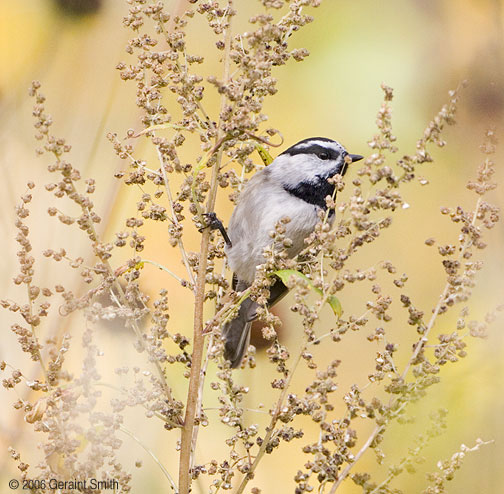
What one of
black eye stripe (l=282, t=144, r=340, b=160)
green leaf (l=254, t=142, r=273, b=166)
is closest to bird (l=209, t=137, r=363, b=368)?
black eye stripe (l=282, t=144, r=340, b=160)

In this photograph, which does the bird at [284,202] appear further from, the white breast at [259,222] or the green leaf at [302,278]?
the green leaf at [302,278]

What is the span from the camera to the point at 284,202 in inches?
67.4

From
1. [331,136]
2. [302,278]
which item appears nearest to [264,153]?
[302,278]

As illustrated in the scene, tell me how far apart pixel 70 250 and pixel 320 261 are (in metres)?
0.74

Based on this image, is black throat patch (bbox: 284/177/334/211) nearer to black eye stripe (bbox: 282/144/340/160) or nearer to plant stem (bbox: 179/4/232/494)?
black eye stripe (bbox: 282/144/340/160)

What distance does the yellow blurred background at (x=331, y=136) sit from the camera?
4.81 feet

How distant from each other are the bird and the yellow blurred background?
0.10m

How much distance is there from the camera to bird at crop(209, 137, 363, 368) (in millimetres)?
1676

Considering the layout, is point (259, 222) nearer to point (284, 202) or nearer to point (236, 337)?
point (284, 202)

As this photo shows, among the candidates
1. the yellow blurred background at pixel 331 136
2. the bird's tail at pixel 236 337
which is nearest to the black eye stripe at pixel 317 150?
the yellow blurred background at pixel 331 136

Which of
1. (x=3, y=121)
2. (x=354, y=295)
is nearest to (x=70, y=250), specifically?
(x=3, y=121)

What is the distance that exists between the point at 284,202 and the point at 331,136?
28 centimetres

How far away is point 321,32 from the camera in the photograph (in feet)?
6.17

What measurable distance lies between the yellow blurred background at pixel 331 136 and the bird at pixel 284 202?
0.10 metres
